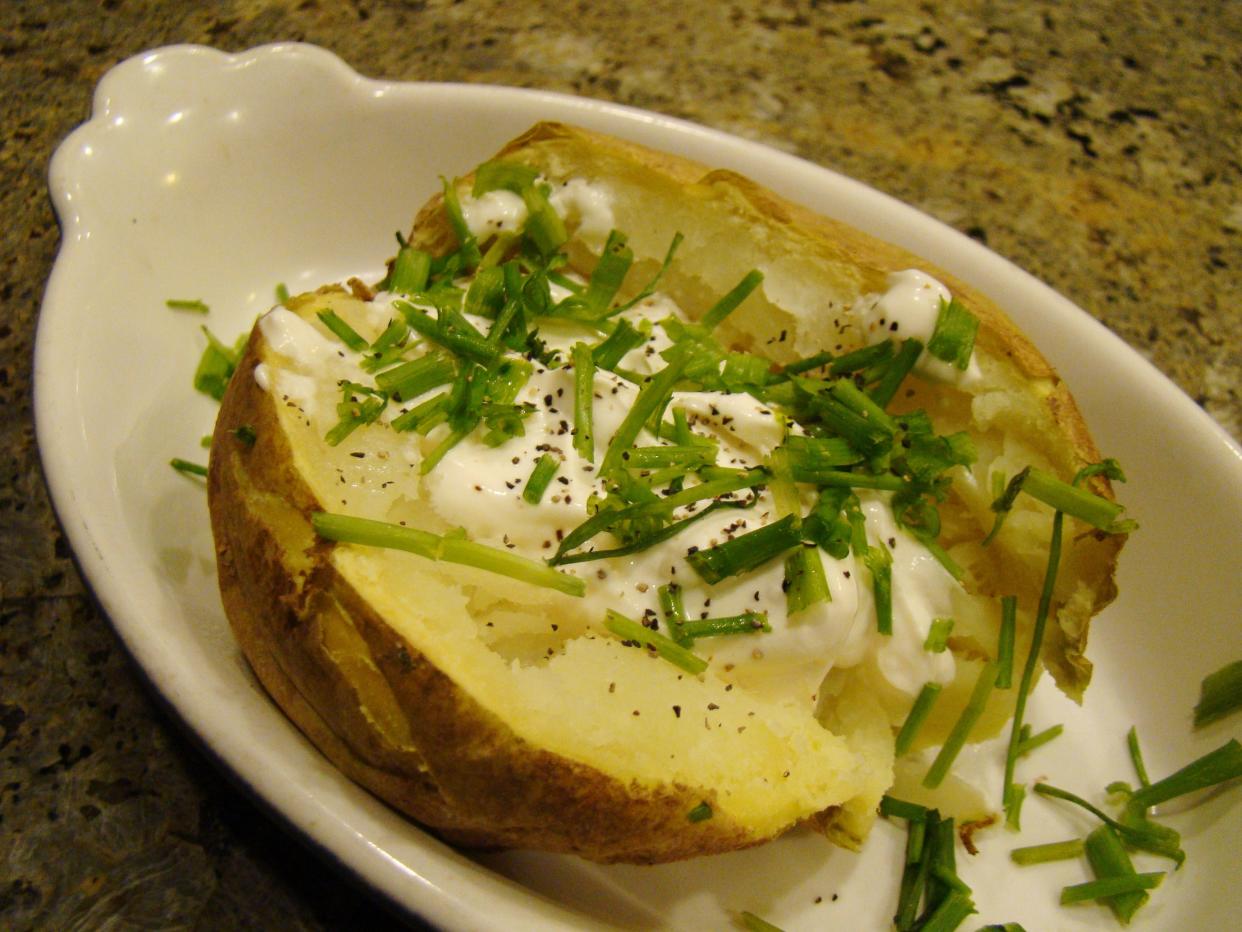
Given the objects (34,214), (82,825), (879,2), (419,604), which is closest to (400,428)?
(419,604)

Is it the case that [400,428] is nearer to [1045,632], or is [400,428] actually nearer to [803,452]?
[803,452]

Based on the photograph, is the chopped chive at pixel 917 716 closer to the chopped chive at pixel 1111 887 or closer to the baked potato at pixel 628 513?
the baked potato at pixel 628 513

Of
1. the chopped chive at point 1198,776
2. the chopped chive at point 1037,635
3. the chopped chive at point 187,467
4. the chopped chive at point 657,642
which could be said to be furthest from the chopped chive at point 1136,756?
the chopped chive at point 187,467

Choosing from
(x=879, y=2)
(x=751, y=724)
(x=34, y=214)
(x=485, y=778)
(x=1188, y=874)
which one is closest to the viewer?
(x=485, y=778)

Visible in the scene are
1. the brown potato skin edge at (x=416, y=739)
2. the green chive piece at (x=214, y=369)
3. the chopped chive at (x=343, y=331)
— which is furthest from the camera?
the green chive piece at (x=214, y=369)

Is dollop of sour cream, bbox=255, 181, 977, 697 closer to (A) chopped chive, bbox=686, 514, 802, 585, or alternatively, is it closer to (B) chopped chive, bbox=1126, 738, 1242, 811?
(A) chopped chive, bbox=686, 514, 802, 585

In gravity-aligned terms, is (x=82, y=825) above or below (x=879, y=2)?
below
